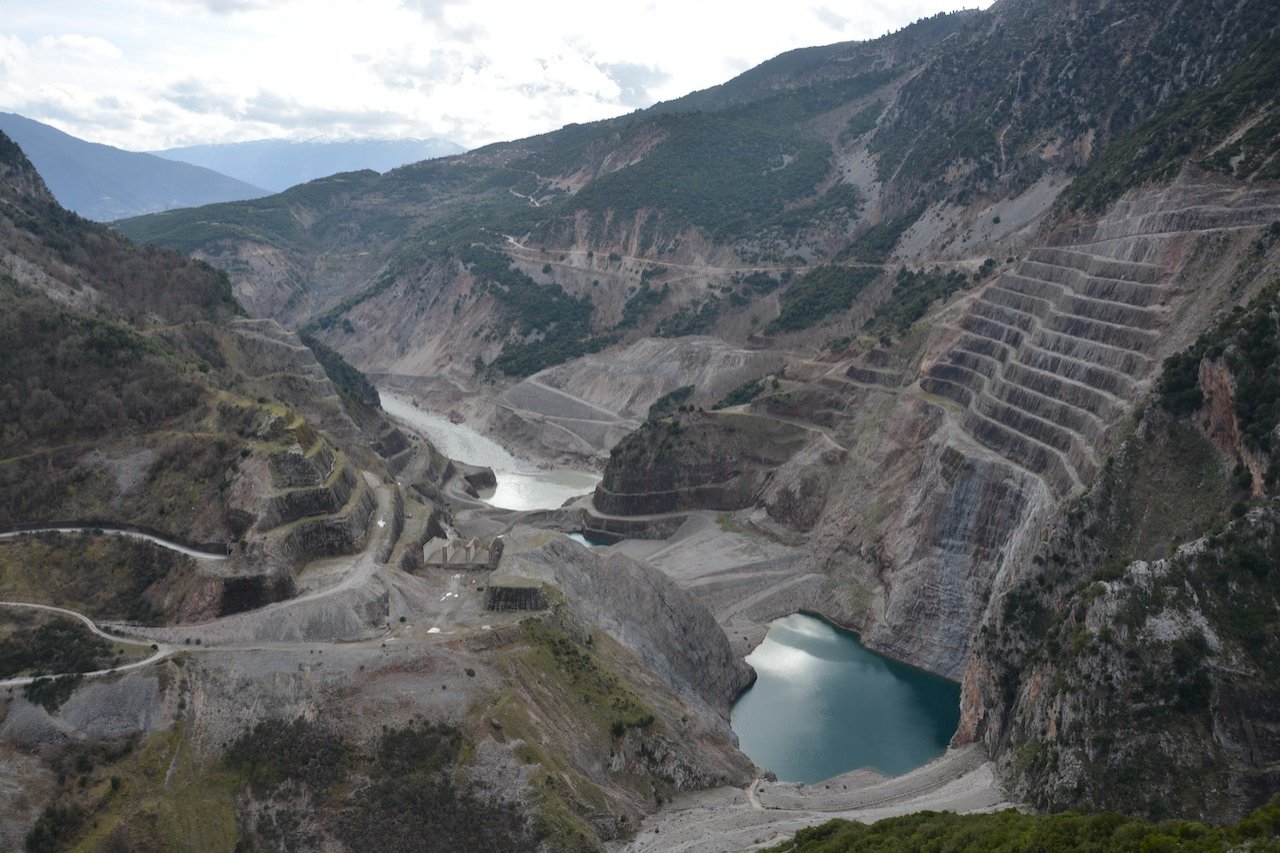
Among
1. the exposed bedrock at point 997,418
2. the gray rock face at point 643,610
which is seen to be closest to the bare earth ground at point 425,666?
the gray rock face at point 643,610

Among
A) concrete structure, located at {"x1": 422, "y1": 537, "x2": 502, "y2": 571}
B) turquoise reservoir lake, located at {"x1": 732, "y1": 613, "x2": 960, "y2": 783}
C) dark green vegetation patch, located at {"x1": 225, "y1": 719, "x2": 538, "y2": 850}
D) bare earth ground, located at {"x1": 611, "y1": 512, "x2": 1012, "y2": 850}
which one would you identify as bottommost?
turquoise reservoir lake, located at {"x1": 732, "y1": 613, "x2": 960, "y2": 783}

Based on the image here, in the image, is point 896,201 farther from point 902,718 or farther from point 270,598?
point 270,598

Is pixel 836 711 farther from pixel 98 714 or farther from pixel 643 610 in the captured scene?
pixel 98 714

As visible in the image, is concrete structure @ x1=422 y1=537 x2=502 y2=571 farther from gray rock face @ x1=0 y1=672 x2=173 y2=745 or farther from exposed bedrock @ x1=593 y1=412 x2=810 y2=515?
exposed bedrock @ x1=593 y1=412 x2=810 y2=515

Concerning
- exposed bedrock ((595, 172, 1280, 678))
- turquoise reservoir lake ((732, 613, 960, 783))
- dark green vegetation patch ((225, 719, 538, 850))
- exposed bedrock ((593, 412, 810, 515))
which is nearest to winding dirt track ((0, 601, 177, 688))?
dark green vegetation patch ((225, 719, 538, 850))

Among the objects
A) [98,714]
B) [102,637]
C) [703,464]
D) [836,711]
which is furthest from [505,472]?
[98,714]

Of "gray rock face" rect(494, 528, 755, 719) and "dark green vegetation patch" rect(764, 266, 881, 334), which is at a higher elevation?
"dark green vegetation patch" rect(764, 266, 881, 334)

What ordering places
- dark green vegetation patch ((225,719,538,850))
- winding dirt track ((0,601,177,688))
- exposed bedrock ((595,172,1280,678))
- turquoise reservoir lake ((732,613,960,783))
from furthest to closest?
exposed bedrock ((595,172,1280,678)) → turquoise reservoir lake ((732,613,960,783)) → winding dirt track ((0,601,177,688)) → dark green vegetation patch ((225,719,538,850))
